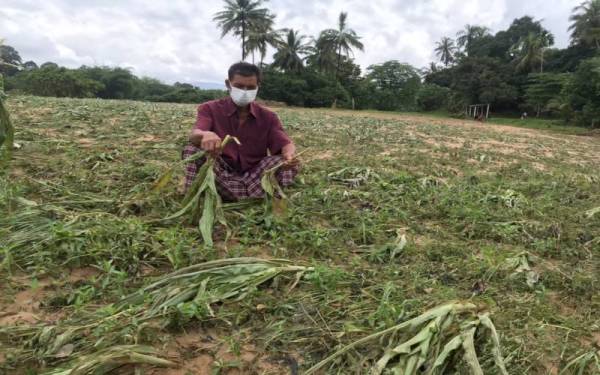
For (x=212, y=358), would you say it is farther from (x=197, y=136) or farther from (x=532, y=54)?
(x=532, y=54)

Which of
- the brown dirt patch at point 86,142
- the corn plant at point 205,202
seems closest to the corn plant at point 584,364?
the corn plant at point 205,202

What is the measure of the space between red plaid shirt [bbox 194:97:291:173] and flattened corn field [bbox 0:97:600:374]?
0.41 meters

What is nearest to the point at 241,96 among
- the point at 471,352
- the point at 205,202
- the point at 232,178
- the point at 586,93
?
the point at 232,178

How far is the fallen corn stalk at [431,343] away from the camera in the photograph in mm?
1360

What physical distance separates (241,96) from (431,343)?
2.08m

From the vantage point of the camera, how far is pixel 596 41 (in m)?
29.6

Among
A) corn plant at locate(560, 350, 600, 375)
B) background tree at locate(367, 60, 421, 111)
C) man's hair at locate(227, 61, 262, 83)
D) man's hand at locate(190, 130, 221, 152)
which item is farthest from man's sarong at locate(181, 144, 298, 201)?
background tree at locate(367, 60, 421, 111)

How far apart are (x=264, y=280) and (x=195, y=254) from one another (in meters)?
0.44

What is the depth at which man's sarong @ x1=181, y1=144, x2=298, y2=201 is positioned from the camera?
2.82 meters

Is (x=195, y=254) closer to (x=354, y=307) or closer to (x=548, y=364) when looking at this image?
(x=354, y=307)

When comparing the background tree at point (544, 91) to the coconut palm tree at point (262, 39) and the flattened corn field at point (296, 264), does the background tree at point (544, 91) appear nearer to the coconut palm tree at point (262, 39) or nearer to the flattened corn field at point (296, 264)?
the coconut palm tree at point (262, 39)

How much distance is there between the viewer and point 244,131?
3080mm

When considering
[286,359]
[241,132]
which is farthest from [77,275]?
[241,132]

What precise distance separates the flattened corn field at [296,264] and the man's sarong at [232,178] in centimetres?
13
